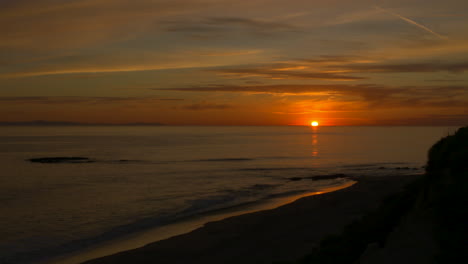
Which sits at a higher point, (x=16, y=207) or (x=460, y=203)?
(x=460, y=203)

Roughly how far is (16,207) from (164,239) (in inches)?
498

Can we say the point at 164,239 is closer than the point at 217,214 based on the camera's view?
Yes

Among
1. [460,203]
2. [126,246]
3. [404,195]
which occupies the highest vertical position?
[460,203]

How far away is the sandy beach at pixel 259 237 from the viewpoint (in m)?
14.8

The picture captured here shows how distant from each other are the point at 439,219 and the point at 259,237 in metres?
8.60

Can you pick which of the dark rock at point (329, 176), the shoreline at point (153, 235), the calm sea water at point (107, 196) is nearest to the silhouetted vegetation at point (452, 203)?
the calm sea water at point (107, 196)

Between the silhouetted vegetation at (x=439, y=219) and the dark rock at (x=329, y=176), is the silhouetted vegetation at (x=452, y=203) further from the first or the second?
the dark rock at (x=329, y=176)

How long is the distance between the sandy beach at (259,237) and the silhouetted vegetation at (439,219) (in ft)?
6.21

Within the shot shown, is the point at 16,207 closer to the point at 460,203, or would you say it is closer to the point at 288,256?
the point at 288,256

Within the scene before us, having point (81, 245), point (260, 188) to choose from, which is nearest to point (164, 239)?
point (81, 245)

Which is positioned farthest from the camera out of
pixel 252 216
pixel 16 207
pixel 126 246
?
pixel 16 207

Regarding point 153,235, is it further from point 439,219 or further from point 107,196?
point 439,219

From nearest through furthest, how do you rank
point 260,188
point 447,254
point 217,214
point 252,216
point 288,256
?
point 447,254, point 288,256, point 252,216, point 217,214, point 260,188

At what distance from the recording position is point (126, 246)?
17125 millimetres
